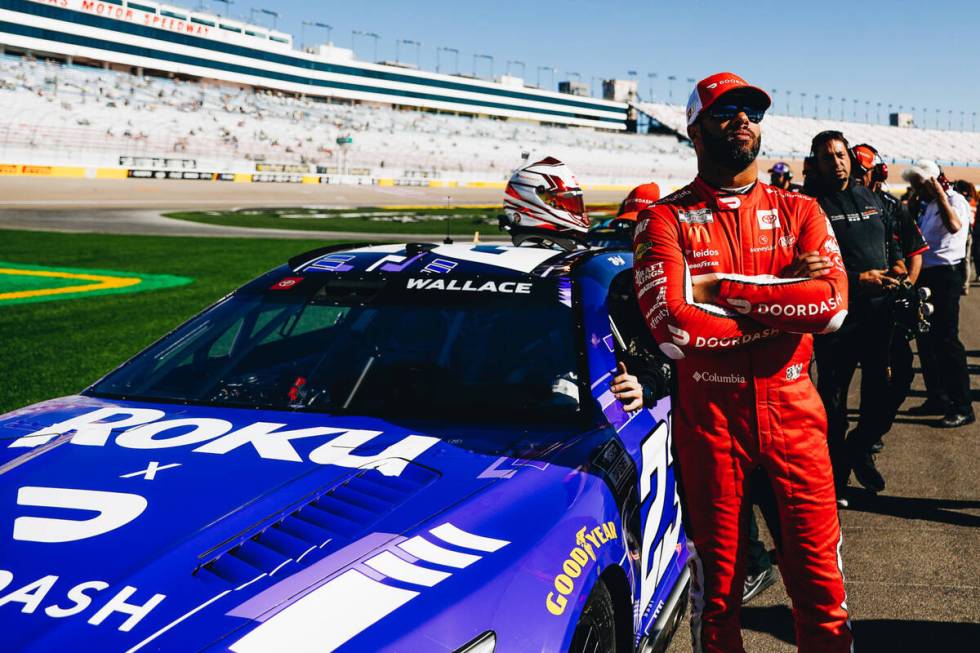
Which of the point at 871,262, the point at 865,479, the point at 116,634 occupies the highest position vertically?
the point at 871,262

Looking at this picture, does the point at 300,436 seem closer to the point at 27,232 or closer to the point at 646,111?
the point at 27,232

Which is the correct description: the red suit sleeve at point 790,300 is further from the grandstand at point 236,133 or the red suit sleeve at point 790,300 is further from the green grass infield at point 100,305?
the grandstand at point 236,133

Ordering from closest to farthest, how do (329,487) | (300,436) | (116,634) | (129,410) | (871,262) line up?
1. (116,634)
2. (329,487)
3. (300,436)
4. (129,410)
5. (871,262)

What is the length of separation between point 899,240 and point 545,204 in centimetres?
215

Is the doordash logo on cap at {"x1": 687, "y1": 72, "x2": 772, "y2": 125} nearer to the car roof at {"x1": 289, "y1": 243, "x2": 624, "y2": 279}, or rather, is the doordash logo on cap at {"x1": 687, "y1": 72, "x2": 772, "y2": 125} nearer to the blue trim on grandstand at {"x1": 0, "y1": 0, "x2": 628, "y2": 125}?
the car roof at {"x1": 289, "y1": 243, "x2": 624, "y2": 279}

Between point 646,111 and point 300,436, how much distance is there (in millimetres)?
131159

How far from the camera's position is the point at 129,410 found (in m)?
2.70

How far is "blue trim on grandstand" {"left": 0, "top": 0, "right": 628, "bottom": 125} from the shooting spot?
76.4 m

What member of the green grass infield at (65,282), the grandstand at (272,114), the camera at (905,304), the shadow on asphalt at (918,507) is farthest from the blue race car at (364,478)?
the grandstand at (272,114)

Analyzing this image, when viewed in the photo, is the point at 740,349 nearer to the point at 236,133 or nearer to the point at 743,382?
the point at 743,382

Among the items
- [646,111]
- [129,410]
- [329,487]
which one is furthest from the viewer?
[646,111]

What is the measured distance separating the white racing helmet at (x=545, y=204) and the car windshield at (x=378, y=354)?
144 cm

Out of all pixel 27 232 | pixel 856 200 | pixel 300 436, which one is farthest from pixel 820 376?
pixel 27 232

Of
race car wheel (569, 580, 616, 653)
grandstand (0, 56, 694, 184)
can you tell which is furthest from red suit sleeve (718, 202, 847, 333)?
grandstand (0, 56, 694, 184)
